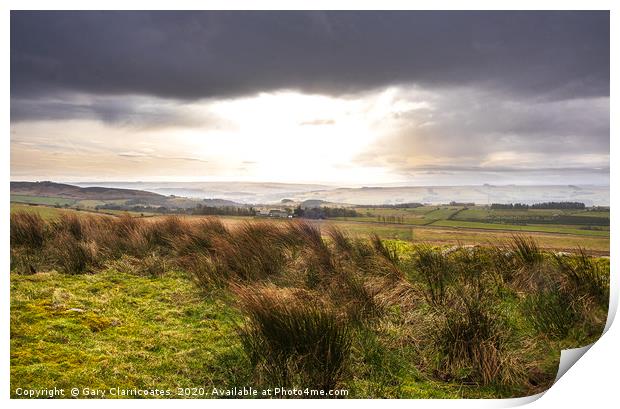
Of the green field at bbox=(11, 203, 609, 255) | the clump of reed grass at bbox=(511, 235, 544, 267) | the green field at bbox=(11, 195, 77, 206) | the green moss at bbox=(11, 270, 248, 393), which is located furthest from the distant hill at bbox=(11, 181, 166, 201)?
the clump of reed grass at bbox=(511, 235, 544, 267)

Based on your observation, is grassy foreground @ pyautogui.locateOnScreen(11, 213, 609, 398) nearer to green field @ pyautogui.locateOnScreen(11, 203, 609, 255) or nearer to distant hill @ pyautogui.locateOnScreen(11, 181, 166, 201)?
green field @ pyautogui.locateOnScreen(11, 203, 609, 255)

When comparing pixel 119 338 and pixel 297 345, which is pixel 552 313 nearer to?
pixel 297 345

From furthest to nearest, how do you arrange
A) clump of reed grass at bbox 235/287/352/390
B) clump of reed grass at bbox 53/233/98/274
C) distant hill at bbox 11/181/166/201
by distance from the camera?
clump of reed grass at bbox 53/233/98/274 → distant hill at bbox 11/181/166/201 → clump of reed grass at bbox 235/287/352/390

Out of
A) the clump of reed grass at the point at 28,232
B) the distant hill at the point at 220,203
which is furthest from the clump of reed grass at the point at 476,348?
the clump of reed grass at the point at 28,232

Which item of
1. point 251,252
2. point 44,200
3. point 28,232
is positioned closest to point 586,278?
point 251,252

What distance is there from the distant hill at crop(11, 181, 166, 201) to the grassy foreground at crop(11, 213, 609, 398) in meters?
0.76

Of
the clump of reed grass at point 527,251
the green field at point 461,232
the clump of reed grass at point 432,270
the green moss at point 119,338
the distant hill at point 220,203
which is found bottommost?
the green moss at point 119,338

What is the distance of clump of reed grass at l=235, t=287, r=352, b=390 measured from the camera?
2783 millimetres

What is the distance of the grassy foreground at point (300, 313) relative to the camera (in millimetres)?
2859

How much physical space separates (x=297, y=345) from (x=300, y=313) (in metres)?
0.21

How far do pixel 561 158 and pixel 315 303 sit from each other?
117 inches

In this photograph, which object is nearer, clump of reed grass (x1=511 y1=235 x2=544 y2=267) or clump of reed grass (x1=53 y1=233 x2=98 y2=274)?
clump of reed grass (x1=511 y1=235 x2=544 y2=267)

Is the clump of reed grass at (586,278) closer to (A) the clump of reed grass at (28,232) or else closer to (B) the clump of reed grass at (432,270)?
(B) the clump of reed grass at (432,270)
